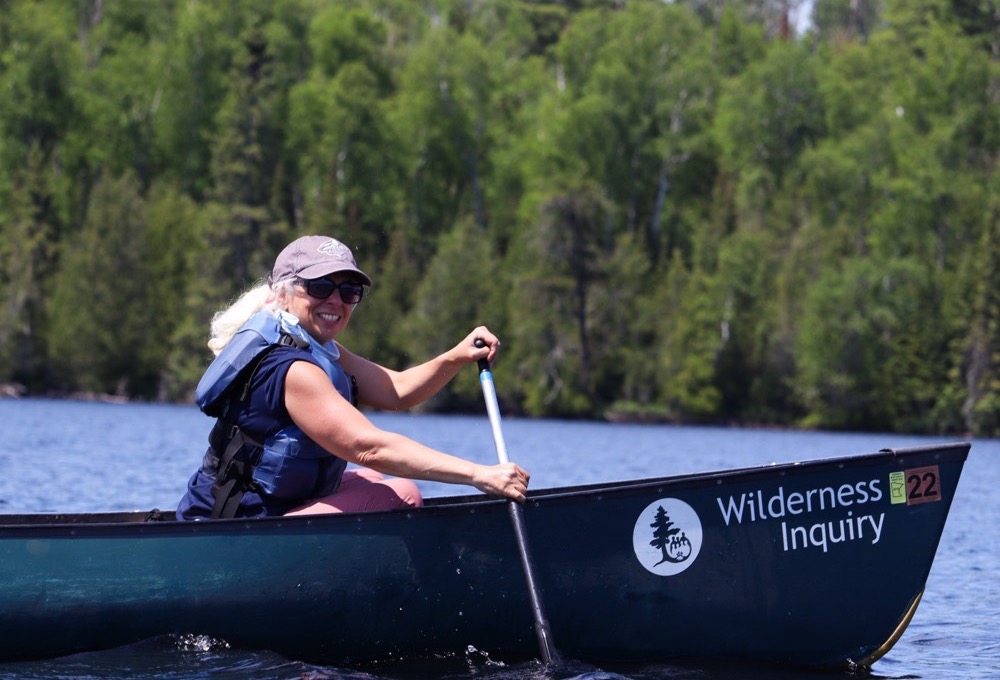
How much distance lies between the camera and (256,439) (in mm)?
5680

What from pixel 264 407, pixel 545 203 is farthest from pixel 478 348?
pixel 545 203

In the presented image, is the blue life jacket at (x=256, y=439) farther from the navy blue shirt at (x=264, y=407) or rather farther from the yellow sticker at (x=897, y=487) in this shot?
the yellow sticker at (x=897, y=487)

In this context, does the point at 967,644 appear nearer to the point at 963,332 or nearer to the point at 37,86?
the point at 963,332

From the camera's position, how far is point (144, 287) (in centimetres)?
4391

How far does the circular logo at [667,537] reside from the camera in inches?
238

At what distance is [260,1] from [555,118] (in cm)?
1086

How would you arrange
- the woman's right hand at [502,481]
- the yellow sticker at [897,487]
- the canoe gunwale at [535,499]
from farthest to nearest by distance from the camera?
1. the yellow sticker at [897,487]
2. the canoe gunwale at [535,499]
3. the woman's right hand at [502,481]

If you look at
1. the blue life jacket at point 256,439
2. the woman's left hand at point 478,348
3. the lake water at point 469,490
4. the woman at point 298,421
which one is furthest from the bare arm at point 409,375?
the lake water at point 469,490

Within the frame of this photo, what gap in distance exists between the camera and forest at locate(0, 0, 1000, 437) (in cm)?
4103


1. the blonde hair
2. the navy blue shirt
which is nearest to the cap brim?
the blonde hair

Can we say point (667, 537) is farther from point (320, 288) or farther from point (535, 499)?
point (320, 288)

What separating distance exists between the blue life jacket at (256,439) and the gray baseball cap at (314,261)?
0.63ft

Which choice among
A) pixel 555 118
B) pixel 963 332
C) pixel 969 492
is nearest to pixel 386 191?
pixel 555 118

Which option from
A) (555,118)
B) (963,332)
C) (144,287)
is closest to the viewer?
(963,332)
